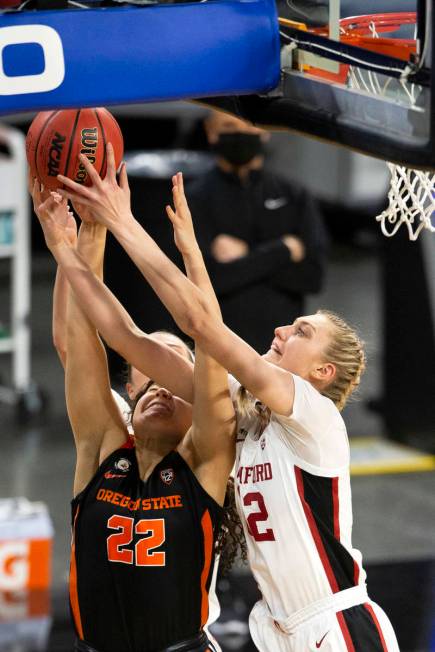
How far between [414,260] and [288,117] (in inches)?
197

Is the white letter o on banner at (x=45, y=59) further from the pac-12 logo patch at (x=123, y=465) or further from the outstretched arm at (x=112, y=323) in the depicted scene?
the pac-12 logo patch at (x=123, y=465)

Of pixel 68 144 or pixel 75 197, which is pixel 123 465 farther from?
pixel 68 144

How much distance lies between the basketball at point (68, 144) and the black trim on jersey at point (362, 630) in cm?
134

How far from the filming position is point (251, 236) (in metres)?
6.23

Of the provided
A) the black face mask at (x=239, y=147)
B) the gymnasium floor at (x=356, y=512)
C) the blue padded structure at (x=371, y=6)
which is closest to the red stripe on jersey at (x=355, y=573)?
the gymnasium floor at (x=356, y=512)

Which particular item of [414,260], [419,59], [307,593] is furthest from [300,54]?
[414,260]

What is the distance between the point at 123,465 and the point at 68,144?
871mm

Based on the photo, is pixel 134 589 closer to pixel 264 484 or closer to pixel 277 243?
pixel 264 484

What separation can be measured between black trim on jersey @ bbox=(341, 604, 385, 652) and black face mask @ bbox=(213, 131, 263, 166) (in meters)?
2.95

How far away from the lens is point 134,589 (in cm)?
351

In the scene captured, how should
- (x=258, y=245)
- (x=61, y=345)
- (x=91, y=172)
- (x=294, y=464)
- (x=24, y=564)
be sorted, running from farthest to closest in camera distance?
(x=258, y=245) → (x=24, y=564) → (x=61, y=345) → (x=294, y=464) → (x=91, y=172)

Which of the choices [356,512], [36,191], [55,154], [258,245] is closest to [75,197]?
[55,154]

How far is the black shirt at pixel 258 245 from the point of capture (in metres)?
6.01

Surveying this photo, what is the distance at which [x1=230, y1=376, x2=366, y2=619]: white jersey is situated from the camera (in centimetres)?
348
